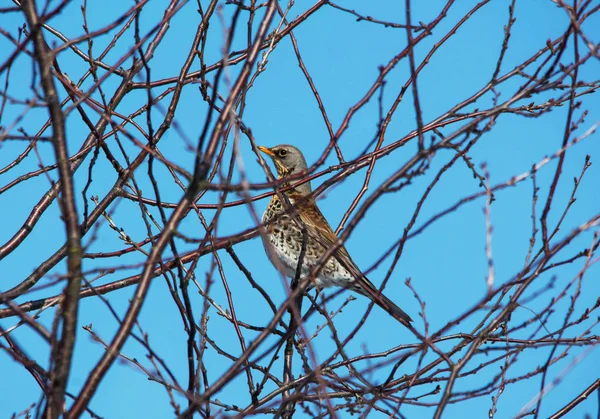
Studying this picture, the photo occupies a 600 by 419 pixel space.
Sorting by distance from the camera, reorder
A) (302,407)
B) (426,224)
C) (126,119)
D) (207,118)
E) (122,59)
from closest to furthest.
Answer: (207,118), (426,224), (122,59), (302,407), (126,119)

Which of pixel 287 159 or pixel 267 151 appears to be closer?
pixel 267 151

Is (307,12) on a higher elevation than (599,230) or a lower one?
higher

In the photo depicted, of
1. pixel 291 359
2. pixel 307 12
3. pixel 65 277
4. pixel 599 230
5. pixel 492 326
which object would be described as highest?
pixel 307 12

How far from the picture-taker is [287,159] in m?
7.90

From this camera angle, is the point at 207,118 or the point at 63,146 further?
the point at 63,146

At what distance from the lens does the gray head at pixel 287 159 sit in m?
7.81

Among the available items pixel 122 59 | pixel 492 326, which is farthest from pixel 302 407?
pixel 122 59

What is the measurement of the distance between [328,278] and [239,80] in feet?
15.1

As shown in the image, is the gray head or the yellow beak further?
the gray head

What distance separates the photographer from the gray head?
25.6 ft

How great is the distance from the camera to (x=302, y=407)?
4.24 m

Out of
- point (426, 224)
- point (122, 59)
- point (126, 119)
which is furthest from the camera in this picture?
point (126, 119)

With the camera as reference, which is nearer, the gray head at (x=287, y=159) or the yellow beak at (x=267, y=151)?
the yellow beak at (x=267, y=151)

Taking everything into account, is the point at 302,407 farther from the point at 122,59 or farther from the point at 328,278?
the point at 328,278
